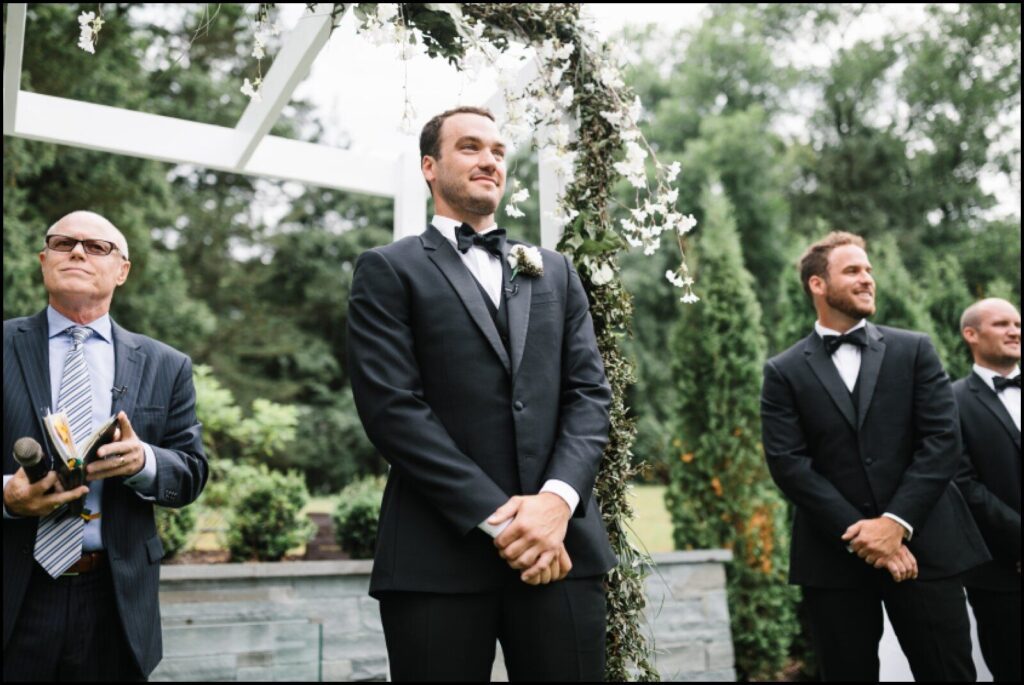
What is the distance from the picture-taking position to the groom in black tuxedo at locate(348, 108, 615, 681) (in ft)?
6.34

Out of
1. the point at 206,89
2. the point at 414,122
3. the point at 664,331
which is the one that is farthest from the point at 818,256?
the point at 664,331

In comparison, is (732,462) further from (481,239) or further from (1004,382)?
(481,239)

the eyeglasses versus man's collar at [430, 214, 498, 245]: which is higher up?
man's collar at [430, 214, 498, 245]

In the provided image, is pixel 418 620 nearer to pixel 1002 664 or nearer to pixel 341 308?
pixel 1002 664

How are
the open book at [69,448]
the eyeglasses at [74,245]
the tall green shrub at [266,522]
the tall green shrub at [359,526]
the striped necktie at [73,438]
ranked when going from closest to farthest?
the open book at [69,448] → the striped necktie at [73,438] → the eyeglasses at [74,245] → the tall green shrub at [266,522] → the tall green shrub at [359,526]

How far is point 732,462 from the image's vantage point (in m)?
6.00

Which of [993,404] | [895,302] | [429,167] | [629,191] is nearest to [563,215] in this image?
[429,167]

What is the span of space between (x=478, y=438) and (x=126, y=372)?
125 centimetres

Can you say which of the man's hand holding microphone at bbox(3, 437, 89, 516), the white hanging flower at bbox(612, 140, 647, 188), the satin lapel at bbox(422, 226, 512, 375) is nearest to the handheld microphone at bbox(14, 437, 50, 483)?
the man's hand holding microphone at bbox(3, 437, 89, 516)

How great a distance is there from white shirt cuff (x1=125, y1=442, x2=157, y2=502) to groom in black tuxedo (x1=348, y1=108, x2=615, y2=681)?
76 cm

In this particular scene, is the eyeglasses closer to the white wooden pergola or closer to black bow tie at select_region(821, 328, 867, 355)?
the white wooden pergola

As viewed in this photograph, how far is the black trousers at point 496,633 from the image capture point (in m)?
1.90

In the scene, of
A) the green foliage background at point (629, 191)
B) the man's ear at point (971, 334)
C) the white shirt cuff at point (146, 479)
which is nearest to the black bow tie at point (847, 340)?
the man's ear at point (971, 334)

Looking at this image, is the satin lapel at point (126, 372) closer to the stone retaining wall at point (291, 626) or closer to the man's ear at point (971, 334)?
the stone retaining wall at point (291, 626)
